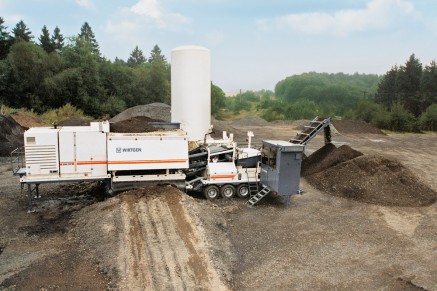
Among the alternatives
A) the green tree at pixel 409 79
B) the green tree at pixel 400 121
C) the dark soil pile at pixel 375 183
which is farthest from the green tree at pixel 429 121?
the dark soil pile at pixel 375 183

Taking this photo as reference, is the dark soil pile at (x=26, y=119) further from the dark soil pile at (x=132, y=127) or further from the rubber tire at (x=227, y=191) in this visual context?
the rubber tire at (x=227, y=191)

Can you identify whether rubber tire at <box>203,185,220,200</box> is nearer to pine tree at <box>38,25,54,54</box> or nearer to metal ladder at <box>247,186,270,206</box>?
metal ladder at <box>247,186,270,206</box>

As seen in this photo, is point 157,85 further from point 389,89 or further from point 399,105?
point 389,89

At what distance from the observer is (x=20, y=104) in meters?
45.4

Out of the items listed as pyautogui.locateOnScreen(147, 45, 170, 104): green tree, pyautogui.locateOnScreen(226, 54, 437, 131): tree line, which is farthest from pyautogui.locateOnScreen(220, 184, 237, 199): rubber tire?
pyautogui.locateOnScreen(147, 45, 170, 104): green tree

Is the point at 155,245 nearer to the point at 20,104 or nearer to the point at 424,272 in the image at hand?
the point at 424,272

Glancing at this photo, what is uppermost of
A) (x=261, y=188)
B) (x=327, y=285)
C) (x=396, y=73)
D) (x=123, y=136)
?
(x=396, y=73)

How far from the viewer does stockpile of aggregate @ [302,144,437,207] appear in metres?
15.6

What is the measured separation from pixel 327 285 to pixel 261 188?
6950 millimetres

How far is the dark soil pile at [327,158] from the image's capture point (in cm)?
1948

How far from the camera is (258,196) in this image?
14.8 m

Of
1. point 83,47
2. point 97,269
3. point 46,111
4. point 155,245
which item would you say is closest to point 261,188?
point 155,245

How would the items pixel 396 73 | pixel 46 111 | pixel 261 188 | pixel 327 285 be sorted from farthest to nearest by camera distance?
pixel 396 73 < pixel 46 111 < pixel 261 188 < pixel 327 285

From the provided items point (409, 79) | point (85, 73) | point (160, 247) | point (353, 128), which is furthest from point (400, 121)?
point (160, 247)
